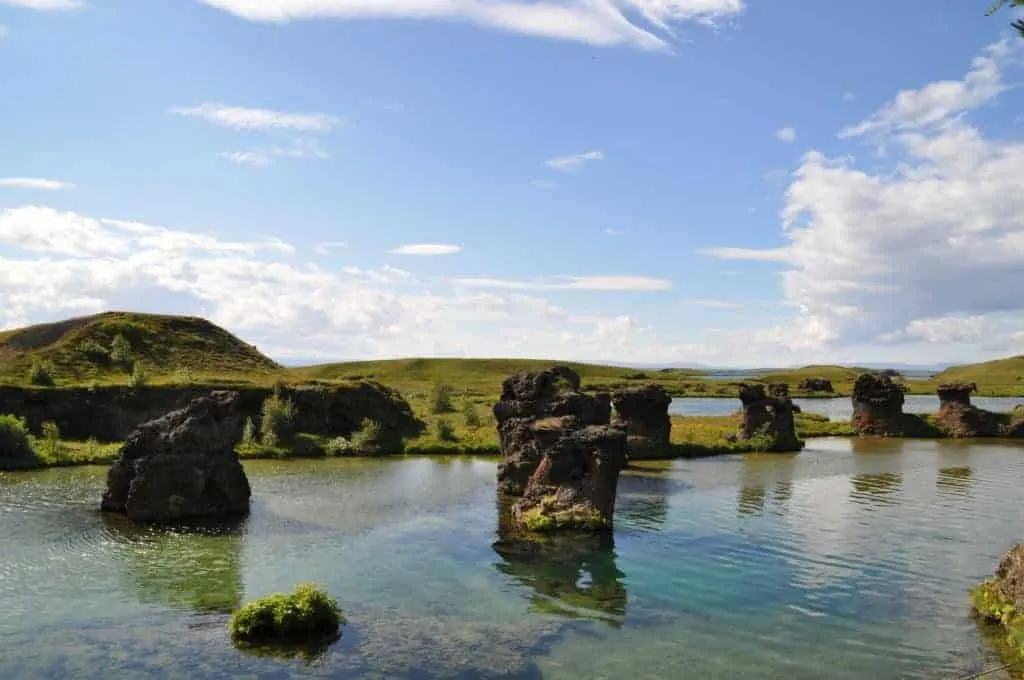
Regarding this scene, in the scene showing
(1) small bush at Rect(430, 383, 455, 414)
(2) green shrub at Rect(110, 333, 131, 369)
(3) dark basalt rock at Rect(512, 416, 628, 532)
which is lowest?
(3) dark basalt rock at Rect(512, 416, 628, 532)

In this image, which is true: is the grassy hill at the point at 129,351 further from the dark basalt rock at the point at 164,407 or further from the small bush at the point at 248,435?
the small bush at the point at 248,435

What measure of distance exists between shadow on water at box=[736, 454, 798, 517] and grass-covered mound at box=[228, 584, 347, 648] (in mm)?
31454

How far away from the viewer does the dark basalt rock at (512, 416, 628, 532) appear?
1845 inches

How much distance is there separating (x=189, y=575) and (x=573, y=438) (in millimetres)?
23286

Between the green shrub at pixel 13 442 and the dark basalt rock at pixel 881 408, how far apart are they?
96.3 meters

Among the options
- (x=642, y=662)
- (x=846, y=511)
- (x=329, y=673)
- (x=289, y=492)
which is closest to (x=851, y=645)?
(x=642, y=662)

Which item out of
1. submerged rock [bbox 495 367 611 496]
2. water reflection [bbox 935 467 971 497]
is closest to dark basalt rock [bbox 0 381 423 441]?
submerged rock [bbox 495 367 611 496]

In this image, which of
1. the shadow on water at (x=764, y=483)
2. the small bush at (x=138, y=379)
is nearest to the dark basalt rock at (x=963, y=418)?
the shadow on water at (x=764, y=483)

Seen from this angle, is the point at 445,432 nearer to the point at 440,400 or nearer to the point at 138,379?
the point at 440,400

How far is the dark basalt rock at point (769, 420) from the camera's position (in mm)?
90688

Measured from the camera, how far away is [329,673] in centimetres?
2602

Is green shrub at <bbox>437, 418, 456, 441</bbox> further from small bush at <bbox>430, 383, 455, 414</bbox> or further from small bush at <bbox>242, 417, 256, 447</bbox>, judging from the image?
small bush at <bbox>430, 383, 455, 414</bbox>

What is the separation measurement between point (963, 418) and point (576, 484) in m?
79.0

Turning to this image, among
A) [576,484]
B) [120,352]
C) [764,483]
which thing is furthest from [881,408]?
[120,352]
